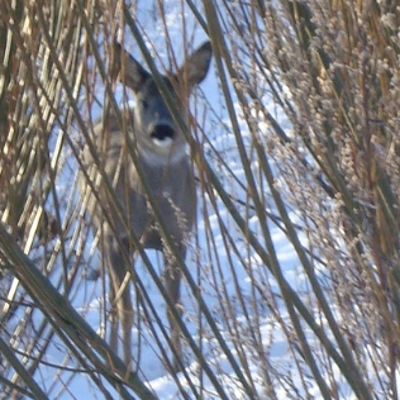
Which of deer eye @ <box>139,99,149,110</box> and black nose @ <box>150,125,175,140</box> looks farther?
deer eye @ <box>139,99,149,110</box>

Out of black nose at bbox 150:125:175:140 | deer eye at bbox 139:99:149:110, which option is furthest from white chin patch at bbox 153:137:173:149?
deer eye at bbox 139:99:149:110

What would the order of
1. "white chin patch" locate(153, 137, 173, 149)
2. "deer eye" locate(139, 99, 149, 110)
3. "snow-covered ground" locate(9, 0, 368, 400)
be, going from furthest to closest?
1. "deer eye" locate(139, 99, 149, 110)
2. "white chin patch" locate(153, 137, 173, 149)
3. "snow-covered ground" locate(9, 0, 368, 400)

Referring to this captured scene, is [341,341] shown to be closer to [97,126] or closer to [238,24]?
[238,24]

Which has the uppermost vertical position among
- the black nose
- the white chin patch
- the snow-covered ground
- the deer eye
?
the deer eye

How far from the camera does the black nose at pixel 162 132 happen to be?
20.4 feet

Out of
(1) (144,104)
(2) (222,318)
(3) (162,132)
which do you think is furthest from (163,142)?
(2) (222,318)

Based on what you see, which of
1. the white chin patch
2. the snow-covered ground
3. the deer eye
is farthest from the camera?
the deer eye

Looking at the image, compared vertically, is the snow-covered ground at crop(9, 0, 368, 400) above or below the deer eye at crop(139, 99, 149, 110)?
below

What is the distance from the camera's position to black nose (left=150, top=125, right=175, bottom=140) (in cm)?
620

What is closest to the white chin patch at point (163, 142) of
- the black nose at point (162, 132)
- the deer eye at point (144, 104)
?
the black nose at point (162, 132)

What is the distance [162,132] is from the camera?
6199 millimetres

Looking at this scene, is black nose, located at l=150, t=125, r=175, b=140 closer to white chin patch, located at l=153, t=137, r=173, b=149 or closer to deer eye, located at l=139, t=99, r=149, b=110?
white chin patch, located at l=153, t=137, r=173, b=149

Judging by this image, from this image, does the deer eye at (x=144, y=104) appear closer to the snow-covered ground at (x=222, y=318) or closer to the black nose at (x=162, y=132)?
the black nose at (x=162, y=132)

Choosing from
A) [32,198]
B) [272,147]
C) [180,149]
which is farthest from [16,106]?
[180,149]
